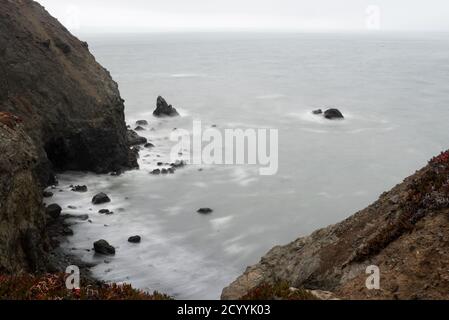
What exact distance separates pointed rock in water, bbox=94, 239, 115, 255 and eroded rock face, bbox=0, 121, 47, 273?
A: 5.49 m

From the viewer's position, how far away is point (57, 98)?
44344 mm

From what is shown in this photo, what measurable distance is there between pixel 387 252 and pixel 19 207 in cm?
1602

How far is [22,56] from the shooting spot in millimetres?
44094

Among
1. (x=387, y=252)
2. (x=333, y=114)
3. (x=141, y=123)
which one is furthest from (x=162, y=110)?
(x=387, y=252)

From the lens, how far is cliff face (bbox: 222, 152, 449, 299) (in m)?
11.2

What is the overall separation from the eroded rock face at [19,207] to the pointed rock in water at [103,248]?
549 cm

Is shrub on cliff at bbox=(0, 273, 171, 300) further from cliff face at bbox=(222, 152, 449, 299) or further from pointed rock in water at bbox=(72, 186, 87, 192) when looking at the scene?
pointed rock in water at bbox=(72, 186, 87, 192)

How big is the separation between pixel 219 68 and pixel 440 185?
14011 cm

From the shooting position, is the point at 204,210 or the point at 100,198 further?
the point at 100,198

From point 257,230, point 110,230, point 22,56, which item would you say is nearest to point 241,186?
point 257,230

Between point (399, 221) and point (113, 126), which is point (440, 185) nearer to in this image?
point (399, 221)

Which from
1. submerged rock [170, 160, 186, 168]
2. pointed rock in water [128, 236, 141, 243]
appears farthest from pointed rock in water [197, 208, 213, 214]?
submerged rock [170, 160, 186, 168]

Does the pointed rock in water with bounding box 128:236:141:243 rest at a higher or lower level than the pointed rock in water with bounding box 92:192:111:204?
lower

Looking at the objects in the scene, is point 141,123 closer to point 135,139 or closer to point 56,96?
point 135,139
